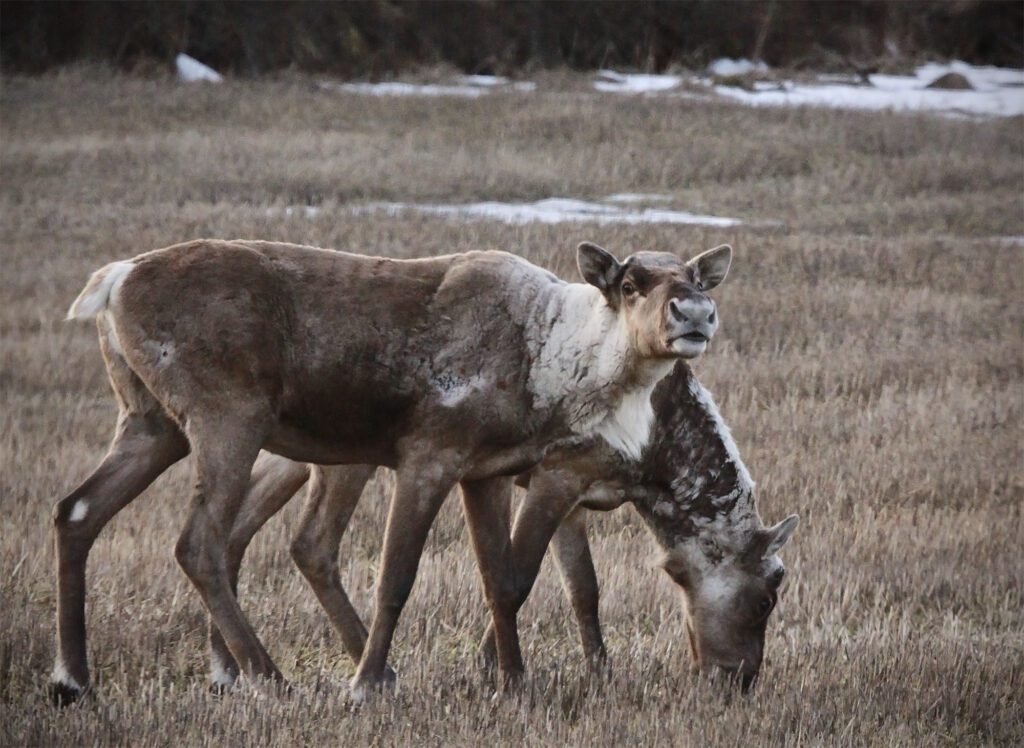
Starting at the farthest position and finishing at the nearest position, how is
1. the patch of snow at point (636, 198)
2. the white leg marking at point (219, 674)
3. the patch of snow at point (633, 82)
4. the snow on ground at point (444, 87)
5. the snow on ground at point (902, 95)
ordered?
the patch of snow at point (633, 82) < the snow on ground at point (444, 87) < the snow on ground at point (902, 95) < the patch of snow at point (636, 198) < the white leg marking at point (219, 674)

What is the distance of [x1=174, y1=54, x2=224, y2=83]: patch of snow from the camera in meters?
37.8

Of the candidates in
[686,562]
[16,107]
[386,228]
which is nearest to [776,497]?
[686,562]

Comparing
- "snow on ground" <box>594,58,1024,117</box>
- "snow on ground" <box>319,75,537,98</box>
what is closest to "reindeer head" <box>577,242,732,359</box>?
"snow on ground" <box>594,58,1024,117</box>

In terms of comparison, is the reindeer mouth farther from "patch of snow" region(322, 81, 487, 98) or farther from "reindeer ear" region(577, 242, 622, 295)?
"patch of snow" region(322, 81, 487, 98)

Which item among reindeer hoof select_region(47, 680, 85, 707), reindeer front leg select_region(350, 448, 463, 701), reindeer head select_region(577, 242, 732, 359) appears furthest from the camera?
reindeer front leg select_region(350, 448, 463, 701)

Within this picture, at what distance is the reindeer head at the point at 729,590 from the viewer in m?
6.49

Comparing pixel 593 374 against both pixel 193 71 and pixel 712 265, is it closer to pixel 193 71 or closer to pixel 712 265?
pixel 712 265

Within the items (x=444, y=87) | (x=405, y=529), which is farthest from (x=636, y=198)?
Answer: (x=405, y=529)

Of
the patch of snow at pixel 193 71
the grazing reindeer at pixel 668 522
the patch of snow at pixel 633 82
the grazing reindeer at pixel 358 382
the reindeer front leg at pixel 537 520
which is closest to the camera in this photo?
the grazing reindeer at pixel 358 382

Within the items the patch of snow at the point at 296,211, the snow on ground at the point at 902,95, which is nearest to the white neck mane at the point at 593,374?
the patch of snow at the point at 296,211

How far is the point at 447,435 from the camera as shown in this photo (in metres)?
6.01

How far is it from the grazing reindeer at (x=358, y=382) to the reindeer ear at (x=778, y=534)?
76cm

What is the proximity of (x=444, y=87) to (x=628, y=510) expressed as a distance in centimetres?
3058

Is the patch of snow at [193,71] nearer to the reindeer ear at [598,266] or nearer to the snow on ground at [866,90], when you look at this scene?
the snow on ground at [866,90]
